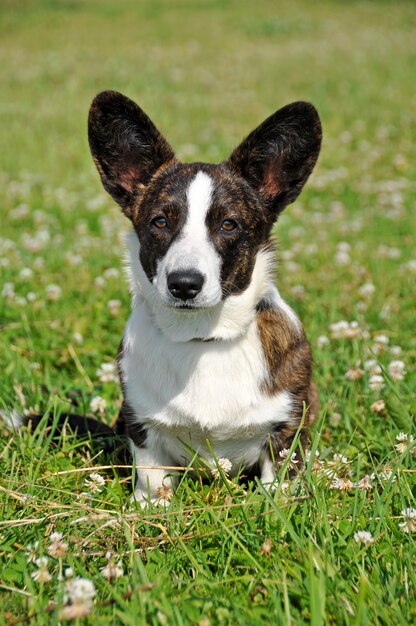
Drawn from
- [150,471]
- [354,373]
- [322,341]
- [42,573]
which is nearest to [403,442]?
[354,373]

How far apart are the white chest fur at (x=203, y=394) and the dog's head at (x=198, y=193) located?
24 centimetres

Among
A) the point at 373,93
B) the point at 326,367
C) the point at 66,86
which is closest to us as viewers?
the point at 326,367

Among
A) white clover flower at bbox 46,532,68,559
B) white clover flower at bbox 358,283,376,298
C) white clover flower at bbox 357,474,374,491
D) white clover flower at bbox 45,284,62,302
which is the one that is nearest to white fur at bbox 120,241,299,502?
white clover flower at bbox 357,474,374,491

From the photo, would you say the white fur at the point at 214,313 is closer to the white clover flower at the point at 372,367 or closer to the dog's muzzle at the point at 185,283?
the dog's muzzle at the point at 185,283

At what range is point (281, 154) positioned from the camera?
334 cm

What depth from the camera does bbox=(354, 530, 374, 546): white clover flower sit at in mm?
2449

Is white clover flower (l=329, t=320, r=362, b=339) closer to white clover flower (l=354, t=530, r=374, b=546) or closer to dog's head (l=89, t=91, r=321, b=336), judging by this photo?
dog's head (l=89, t=91, r=321, b=336)

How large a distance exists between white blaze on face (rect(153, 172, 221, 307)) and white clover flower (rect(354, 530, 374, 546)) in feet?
3.44

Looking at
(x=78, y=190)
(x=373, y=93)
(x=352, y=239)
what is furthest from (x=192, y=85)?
(x=352, y=239)

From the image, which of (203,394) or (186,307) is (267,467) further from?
(186,307)

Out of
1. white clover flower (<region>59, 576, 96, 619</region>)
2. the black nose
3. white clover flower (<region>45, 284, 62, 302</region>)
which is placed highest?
the black nose

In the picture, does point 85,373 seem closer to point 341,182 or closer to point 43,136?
point 341,182

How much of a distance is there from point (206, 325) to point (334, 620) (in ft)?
4.62

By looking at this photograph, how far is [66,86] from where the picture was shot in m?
13.1
